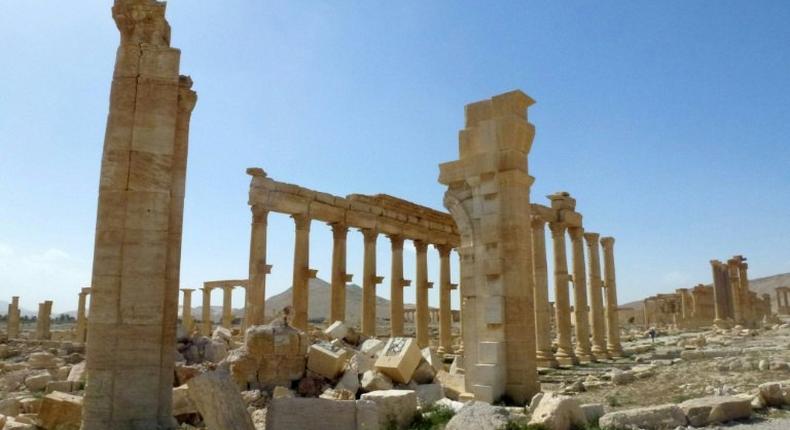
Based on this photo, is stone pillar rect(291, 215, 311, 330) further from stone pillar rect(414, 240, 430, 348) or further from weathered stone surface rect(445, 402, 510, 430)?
weathered stone surface rect(445, 402, 510, 430)

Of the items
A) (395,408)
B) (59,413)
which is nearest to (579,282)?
(395,408)

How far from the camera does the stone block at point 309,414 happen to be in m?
7.60

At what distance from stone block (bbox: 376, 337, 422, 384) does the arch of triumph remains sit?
118cm

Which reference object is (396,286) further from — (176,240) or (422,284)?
(176,240)

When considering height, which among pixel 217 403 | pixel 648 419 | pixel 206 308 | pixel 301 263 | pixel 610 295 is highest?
pixel 301 263

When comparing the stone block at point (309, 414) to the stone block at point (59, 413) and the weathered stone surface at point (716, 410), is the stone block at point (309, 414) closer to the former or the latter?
the stone block at point (59, 413)

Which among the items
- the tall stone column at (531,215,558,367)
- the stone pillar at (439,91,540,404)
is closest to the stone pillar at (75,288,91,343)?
the tall stone column at (531,215,558,367)

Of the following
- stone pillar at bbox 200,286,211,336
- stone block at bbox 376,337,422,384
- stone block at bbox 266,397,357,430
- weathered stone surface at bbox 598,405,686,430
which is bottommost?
weathered stone surface at bbox 598,405,686,430

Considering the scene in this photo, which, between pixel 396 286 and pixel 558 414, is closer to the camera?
pixel 558 414

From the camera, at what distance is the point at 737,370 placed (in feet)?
50.9

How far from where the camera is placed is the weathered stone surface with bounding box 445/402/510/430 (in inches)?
318

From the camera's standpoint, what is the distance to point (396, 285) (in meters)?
28.3

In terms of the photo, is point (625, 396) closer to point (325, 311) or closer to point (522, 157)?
point (522, 157)

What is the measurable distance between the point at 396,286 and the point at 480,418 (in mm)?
20024
